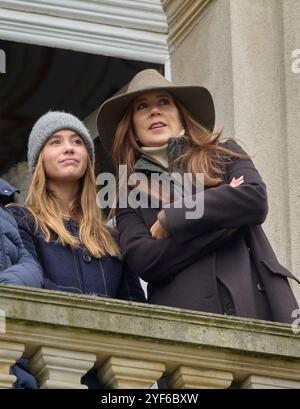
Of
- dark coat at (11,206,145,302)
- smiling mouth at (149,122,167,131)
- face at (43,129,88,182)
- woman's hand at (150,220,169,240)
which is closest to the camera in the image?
dark coat at (11,206,145,302)

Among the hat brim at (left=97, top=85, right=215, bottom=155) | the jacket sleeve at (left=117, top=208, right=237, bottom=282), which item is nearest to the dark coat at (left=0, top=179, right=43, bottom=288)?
the jacket sleeve at (left=117, top=208, right=237, bottom=282)

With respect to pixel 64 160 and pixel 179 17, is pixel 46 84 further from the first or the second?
pixel 64 160

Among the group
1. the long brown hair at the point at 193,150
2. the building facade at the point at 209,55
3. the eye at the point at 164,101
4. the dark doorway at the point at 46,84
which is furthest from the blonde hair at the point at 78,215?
the dark doorway at the point at 46,84

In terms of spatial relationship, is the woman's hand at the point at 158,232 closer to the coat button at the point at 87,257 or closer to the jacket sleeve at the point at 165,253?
the jacket sleeve at the point at 165,253

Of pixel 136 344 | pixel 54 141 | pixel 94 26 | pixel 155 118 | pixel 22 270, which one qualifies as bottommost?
pixel 136 344

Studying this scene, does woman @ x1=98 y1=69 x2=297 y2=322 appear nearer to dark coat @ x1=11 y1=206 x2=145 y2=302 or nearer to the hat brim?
dark coat @ x1=11 y1=206 x2=145 y2=302

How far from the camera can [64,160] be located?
1055 centimetres

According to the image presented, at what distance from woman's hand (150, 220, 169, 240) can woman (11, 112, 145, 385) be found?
0.64 feet

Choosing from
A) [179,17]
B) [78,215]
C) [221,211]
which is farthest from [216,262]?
[179,17]

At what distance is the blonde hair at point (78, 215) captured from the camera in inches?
407

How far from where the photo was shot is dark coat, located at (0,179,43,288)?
9719mm

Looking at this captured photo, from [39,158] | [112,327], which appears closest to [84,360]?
[112,327]

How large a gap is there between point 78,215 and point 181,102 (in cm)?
82
